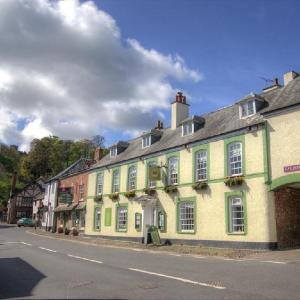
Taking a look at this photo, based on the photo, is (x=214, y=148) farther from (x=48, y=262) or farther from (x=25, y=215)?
(x=25, y=215)

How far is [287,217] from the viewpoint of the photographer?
21969 mm

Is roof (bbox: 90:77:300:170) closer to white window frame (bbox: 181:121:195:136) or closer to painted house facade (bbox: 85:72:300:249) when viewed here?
painted house facade (bbox: 85:72:300:249)

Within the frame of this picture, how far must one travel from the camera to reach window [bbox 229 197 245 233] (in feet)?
73.3

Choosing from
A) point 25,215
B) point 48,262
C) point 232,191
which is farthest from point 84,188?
A: point 25,215

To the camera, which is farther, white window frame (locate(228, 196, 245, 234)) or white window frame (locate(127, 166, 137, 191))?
white window frame (locate(127, 166, 137, 191))

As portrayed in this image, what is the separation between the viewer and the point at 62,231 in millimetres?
44125

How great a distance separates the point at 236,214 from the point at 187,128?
8367mm

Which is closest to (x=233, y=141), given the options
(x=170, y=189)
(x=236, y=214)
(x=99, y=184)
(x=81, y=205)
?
(x=236, y=214)

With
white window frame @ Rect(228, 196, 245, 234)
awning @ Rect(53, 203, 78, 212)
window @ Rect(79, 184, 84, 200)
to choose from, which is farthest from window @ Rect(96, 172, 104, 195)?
white window frame @ Rect(228, 196, 245, 234)

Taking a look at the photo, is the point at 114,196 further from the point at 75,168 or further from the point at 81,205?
the point at 75,168

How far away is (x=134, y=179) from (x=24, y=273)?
64.5 ft

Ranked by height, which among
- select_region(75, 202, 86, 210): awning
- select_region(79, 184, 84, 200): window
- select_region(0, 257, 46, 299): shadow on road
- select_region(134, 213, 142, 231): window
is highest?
select_region(79, 184, 84, 200): window

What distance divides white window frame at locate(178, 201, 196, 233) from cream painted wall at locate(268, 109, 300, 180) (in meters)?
6.65

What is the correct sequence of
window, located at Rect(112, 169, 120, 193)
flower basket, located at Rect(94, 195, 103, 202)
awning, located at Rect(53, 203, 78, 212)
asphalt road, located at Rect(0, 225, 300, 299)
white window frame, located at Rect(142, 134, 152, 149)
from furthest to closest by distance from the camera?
awning, located at Rect(53, 203, 78, 212) < flower basket, located at Rect(94, 195, 103, 202) < window, located at Rect(112, 169, 120, 193) < white window frame, located at Rect(142, 134, 152, 149) < asphalt road, located at Rect(0, 225, 300, 299)
